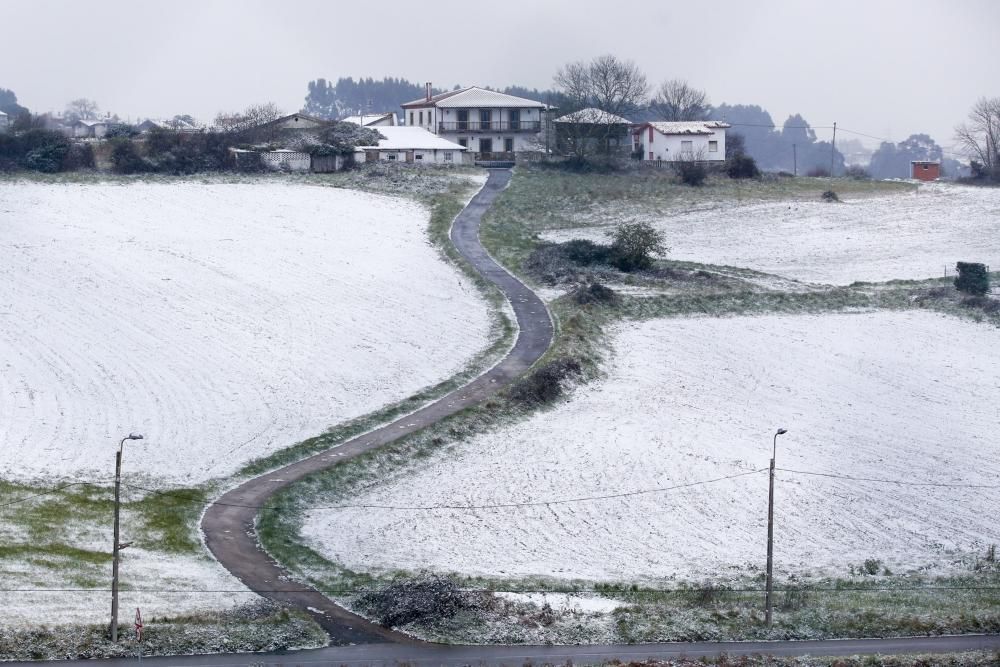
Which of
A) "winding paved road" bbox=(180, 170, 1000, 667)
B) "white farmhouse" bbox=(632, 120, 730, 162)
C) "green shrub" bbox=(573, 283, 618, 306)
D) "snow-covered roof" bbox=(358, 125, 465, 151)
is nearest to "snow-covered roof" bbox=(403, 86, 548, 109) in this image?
"snow-covered roof" bbox=(358, 125, 465, 151)

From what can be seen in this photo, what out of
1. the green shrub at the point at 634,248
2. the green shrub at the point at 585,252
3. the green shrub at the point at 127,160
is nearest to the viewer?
the green shrub at the point at 634,248

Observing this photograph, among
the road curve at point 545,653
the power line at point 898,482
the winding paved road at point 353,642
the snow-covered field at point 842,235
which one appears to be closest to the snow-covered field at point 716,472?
the power line at point 898,482

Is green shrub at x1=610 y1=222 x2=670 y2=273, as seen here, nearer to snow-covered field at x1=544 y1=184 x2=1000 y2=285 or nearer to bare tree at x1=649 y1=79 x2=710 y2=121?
snow-covered field at x1=544 y1=184 x2=1000 y2=285

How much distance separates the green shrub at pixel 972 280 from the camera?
69.3 m

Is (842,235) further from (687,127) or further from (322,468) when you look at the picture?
(322,468)

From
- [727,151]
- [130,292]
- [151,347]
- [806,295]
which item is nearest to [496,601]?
[151,347]

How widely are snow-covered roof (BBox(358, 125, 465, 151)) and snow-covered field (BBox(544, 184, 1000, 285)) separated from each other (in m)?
21.9

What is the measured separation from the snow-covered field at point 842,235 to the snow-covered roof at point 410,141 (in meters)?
21.9

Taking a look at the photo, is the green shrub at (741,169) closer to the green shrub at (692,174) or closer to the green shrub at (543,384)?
the green shrub at (692,174)

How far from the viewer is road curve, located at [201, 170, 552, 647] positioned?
3188 cm

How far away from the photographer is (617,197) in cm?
9631

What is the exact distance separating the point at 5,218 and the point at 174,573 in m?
48.4

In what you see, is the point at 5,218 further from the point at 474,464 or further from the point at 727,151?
the point at 727,151

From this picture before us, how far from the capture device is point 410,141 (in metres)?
111
